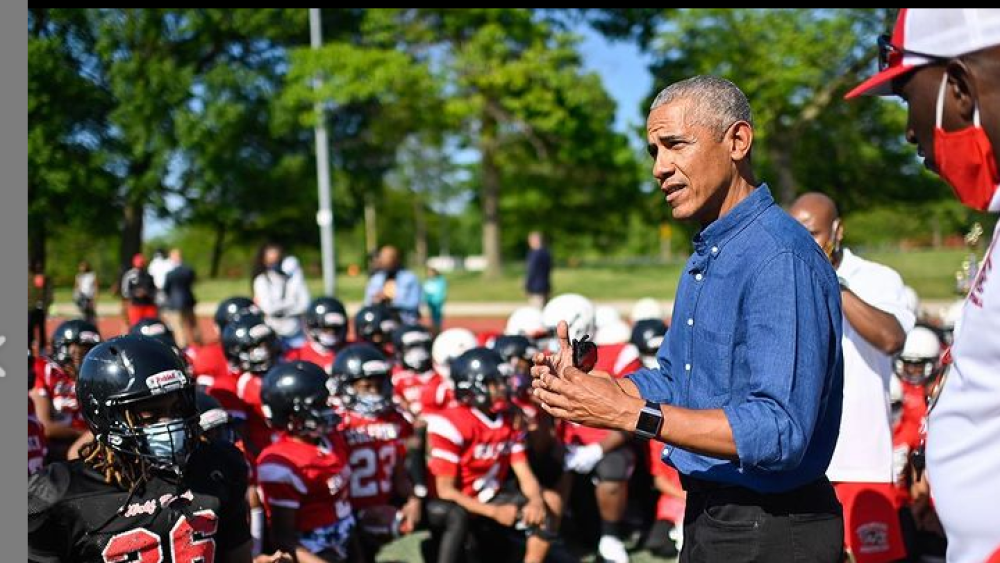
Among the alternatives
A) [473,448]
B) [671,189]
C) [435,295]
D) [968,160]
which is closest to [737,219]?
[671,189]

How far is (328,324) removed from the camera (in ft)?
24.6

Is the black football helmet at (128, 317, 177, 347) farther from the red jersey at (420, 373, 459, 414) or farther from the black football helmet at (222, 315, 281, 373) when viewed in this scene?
the red jersey at (420, 373, 459, 414)

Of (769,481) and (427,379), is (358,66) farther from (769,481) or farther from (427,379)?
(769,481)

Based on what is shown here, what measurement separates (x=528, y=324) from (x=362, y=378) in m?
2.48

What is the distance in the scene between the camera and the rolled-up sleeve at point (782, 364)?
2.20 m

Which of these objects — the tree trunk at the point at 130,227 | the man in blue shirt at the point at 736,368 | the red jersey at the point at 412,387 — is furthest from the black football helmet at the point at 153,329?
the tree trunk at the point at 130,227

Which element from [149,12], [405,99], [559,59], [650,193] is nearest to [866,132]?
[650,193]

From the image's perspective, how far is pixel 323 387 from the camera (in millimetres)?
4730

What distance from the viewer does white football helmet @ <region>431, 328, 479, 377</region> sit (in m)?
7.21

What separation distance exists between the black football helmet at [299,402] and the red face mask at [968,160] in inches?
134

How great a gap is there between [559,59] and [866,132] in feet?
46.5

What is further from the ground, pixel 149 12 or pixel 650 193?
pixel 149 12

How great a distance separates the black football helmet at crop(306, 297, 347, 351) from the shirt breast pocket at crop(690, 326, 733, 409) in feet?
17.4

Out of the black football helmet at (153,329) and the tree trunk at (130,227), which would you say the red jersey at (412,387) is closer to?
the black football helmet at (153,329)
